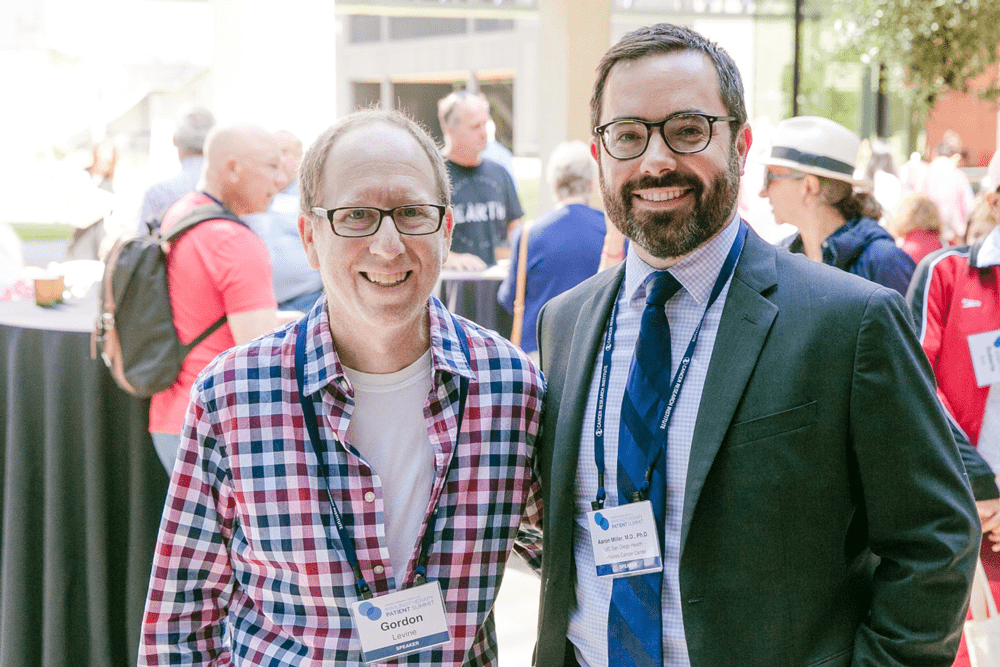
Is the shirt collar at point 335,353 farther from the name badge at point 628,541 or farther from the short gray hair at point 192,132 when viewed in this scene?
the short gray hair at point 192,132

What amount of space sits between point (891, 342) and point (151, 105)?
22687mm

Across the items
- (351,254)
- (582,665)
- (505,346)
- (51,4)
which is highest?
(51,4)

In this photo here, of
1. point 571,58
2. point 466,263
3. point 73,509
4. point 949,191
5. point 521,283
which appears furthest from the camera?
point 571,58

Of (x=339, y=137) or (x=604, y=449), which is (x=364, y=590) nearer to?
(x=604, y=449)

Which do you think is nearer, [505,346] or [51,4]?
[505,346]

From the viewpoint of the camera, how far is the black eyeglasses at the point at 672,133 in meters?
1.48

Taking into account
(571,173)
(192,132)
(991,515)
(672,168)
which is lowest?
(991,515)

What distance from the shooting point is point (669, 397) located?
57.8 inches

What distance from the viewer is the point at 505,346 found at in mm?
1729

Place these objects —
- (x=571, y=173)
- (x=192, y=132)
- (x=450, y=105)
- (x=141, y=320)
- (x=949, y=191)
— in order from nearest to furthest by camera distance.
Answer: (x=141, y=320), (x=571, y=173), (x=192, y=132), (x=450, y=105), (x=949, y=191)

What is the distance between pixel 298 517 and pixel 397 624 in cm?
23

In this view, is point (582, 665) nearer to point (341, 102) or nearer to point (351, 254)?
point (351, 254)

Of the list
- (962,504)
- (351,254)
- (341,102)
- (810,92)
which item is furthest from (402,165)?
(341,102)

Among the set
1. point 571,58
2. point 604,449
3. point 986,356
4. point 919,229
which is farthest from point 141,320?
point 571,58
